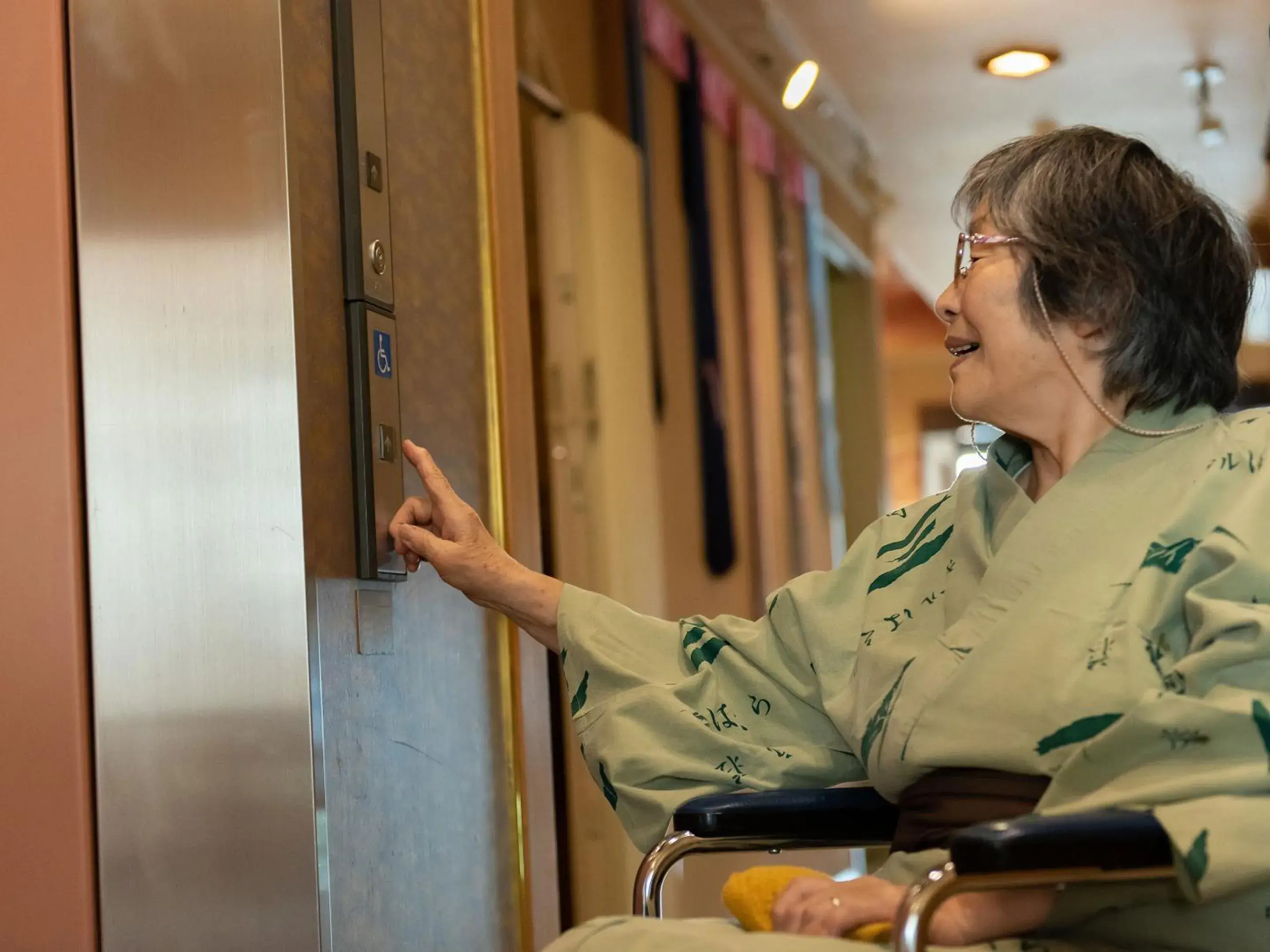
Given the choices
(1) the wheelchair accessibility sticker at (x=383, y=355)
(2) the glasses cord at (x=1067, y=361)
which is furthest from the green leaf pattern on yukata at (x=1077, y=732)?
(1) the wheelchair accessibility sticker at (x=383, y=355)

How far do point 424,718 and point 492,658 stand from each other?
22 centimetres

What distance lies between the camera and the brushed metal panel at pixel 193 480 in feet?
4.40

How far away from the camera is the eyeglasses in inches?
58.2

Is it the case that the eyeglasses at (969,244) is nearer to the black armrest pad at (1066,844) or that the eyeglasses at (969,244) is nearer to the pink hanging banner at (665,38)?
the black armrest pad at (1066,844)

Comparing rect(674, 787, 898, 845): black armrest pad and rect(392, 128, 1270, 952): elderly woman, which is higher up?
rect(392, 128, 1270, 952): elderly woman

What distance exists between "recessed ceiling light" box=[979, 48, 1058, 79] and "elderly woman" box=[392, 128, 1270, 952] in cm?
374

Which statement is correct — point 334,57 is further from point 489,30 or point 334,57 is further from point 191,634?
point 191,634

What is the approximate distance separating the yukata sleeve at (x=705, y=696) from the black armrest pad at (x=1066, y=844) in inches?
21.5

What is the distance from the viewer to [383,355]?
1.65 metres

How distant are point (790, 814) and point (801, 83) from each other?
418 cm

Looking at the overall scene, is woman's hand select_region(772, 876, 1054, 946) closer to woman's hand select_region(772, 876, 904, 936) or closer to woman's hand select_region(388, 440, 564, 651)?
woman's hand select_region(772, 876, 904, 936)

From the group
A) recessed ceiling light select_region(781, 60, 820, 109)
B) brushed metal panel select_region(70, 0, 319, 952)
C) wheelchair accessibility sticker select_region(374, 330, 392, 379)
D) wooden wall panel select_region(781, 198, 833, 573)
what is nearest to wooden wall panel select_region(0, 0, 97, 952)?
brushed metal panel select_region(70, 0, 319, 952)

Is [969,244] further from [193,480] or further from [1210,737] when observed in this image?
[193,480]

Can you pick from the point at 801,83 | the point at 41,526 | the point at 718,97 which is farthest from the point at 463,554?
the point at 801,83
